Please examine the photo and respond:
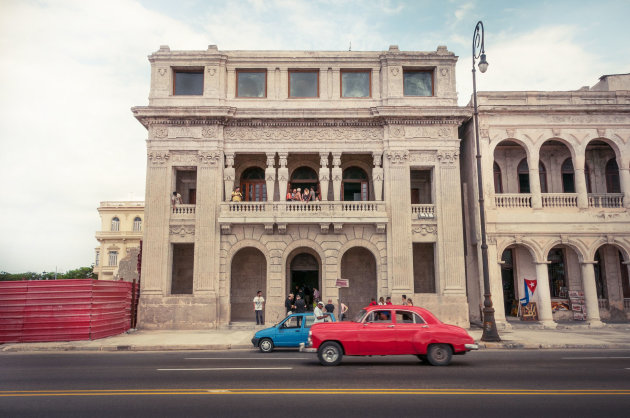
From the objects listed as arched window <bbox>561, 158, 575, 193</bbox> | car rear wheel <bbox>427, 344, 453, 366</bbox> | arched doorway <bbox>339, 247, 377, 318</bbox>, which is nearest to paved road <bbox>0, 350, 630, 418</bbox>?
car rear wheel <bbox>427, 344, 453, 366</bbox>

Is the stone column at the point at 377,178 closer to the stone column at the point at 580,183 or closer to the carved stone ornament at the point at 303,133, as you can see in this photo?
the carved stone ornament at the point at 303,133

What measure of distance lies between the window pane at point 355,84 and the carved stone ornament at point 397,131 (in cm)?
256

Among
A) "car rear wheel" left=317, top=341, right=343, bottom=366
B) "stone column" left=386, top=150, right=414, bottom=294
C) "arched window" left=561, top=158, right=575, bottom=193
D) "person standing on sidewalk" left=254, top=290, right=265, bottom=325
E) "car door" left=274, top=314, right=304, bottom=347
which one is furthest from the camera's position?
"arched window" left=561, top=158, right=575, bottom=193

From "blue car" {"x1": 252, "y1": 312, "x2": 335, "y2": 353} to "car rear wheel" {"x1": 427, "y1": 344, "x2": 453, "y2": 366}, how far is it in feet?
16.0

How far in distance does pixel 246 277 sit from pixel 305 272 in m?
3.55

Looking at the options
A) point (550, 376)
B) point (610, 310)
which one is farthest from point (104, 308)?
point (610, 310)

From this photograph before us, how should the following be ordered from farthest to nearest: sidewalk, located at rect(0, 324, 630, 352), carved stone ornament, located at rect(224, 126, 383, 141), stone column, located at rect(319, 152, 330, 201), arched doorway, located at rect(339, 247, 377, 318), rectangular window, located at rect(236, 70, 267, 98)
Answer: arched doorway, located at rect(339, 247, 377, 318) → rectangular window, located at rect(236, 70, 267, 98) → carved stone ornament, located at rect(224, 126, 383, 141) → stone column, located at rect(319, 152, 330, 201) → sidewalk, located at rect(0, 324, 630, 352)

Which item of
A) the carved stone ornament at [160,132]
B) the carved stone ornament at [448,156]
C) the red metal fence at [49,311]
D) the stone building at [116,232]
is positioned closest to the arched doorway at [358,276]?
the carved stone ornament at [448,156]

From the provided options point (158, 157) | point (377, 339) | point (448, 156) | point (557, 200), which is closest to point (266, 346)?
point (377, 339)

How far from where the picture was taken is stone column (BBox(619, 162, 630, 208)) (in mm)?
23781

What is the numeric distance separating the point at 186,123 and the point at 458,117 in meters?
15.1

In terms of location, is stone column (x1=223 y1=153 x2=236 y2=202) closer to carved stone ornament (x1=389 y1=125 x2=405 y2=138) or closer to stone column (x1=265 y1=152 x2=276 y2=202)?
stone column (x1=265 y1=152 x2=276 y2=202)

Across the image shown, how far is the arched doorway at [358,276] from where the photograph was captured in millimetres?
25391

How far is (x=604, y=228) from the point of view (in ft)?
77.2
